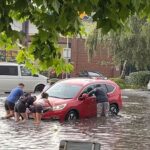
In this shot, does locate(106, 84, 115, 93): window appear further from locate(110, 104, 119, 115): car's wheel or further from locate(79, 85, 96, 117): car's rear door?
locate(79, 85, 96, 117): car's rear door

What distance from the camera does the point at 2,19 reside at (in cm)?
651

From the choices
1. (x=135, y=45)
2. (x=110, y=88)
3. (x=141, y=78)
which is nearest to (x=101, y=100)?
(x=110, y=88)

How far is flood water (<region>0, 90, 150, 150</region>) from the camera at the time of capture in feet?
46.5

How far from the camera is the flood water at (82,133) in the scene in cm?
1416

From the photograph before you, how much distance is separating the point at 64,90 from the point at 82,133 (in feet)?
15.9

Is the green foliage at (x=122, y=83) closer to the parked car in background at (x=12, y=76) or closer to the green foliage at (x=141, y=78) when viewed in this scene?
the green foliage at (x=141, y=78)

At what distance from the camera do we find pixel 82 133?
54.4 ft

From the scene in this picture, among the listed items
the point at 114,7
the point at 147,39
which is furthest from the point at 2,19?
the point at 147,39

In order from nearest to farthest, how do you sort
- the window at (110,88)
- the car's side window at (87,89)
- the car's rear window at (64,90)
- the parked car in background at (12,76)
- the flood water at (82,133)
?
the flood water at (82,133), the car's rear window at (64,90), the car's side window at (87,89), the window at (110,88), the parked car in background at (12,76)

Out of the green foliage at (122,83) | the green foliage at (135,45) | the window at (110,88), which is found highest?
the green foliage at (135,45)

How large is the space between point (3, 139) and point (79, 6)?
9.56 meters

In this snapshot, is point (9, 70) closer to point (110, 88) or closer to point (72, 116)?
point (110, 88)

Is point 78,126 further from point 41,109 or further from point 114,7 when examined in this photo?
point 114,7

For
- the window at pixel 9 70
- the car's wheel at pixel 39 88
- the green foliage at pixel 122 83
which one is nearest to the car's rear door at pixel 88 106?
the window at pixel 9 70
